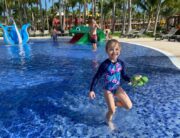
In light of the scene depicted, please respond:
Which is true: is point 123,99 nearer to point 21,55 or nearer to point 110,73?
point 110,73

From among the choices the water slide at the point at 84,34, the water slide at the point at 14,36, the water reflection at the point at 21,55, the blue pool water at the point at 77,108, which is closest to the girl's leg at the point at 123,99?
the blue pool water at the point at 77,108

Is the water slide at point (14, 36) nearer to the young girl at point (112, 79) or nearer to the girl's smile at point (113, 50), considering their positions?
the young girl at point (112, 79)

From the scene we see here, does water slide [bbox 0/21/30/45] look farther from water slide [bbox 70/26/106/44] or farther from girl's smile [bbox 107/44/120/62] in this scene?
girl's smile [bbox 107/44/120/62]

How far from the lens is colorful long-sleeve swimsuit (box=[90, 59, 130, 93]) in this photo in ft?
14.8

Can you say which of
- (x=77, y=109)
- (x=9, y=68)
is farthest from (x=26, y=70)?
(x=77, y=109)

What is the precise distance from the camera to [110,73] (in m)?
4.57

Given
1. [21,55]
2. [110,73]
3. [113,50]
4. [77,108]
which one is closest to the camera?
[113,50]

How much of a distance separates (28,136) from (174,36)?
18272mm

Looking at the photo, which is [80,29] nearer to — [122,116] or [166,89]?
[166,89]

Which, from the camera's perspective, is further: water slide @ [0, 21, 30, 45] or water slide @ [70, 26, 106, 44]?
water slide @ [0, 21, 30, 45]

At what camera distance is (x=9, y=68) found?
11.2 metres

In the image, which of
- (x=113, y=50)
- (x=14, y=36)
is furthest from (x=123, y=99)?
(x=14, y=36)

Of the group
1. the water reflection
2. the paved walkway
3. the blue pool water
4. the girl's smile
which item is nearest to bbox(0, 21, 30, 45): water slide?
the water reflection

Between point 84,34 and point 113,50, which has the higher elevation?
point 113,50
